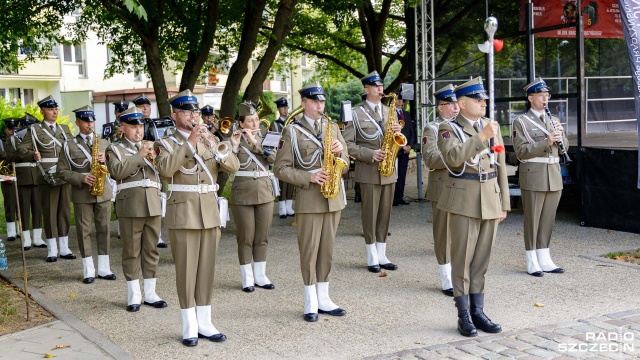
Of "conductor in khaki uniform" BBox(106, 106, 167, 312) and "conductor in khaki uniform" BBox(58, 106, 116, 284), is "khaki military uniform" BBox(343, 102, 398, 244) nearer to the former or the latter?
"conductor in khaki uniform" BBox(106, 106, 167, 312)

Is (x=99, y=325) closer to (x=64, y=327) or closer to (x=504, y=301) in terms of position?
(x=64, y=327)

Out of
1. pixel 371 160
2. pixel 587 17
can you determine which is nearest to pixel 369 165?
pixel 371 160

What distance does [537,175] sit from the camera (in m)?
8.93

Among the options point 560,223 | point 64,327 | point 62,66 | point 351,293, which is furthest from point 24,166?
point 62,66

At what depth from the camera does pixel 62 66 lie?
44094mm

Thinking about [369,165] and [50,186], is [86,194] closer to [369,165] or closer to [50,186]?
[50,186]

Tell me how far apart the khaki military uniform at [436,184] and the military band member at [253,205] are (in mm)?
1853

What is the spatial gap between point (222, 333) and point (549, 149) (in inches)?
175

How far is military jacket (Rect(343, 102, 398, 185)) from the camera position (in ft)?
30.2

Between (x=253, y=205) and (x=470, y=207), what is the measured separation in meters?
2.89

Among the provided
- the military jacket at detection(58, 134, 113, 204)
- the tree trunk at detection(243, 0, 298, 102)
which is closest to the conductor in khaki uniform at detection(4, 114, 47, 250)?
the military jacket at detection(58, 134, 113, 204)

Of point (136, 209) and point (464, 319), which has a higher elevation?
point (136, 209)

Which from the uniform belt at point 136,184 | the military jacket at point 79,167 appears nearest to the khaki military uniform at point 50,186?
the military jacket at point 79,167

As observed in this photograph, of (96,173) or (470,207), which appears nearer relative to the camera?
(470,207)
